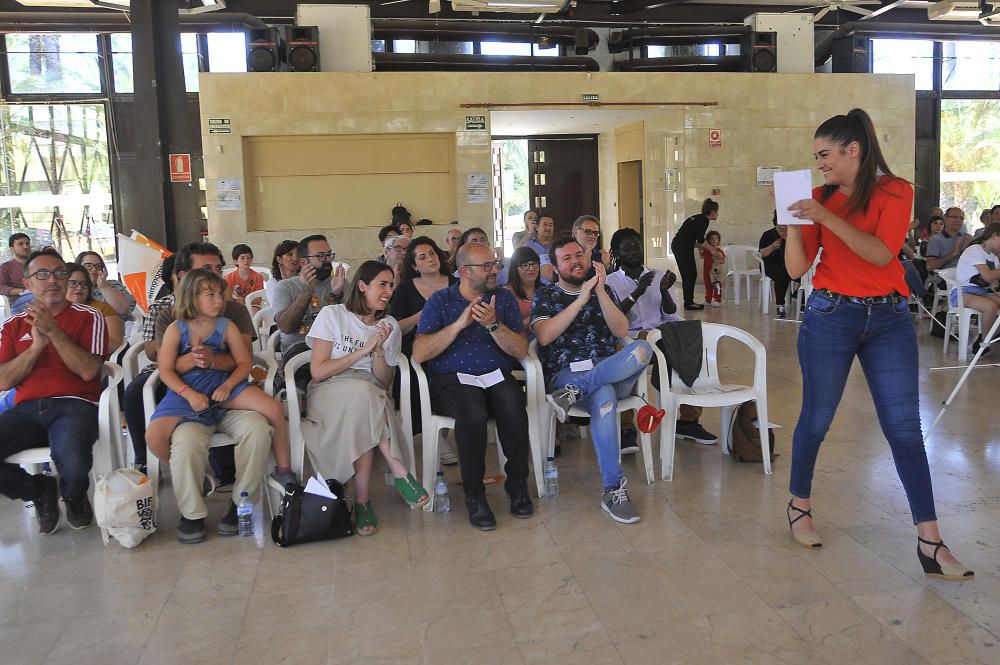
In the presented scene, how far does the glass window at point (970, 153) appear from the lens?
15078mm

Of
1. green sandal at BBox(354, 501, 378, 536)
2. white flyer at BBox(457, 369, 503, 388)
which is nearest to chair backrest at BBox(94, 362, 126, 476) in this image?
green sandal at BBox(354, 501, 378, 536)

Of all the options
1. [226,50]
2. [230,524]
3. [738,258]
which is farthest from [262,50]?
[230,524]

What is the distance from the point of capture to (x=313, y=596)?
2945mm

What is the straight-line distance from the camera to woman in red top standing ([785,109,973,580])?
2.76 m

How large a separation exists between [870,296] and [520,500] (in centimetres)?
165

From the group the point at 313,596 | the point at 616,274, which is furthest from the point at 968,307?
the point at 313,596

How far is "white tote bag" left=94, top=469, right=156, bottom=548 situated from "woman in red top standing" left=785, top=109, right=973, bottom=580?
264 centimetres

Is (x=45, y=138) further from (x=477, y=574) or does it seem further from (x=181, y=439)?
(x=477, y=574)

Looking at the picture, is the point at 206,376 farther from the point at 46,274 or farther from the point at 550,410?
the point at 550,410

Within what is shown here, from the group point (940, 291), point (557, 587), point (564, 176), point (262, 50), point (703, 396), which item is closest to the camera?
point (557, 587)

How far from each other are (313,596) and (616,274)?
2413 millimetres

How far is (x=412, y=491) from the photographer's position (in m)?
3.66

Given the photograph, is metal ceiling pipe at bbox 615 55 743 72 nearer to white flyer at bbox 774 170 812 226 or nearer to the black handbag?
white flyer at bbox 774 170 812 226

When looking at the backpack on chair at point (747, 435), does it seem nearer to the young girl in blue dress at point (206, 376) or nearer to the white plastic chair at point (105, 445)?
the young girl in blue dress at point (206, 376)
